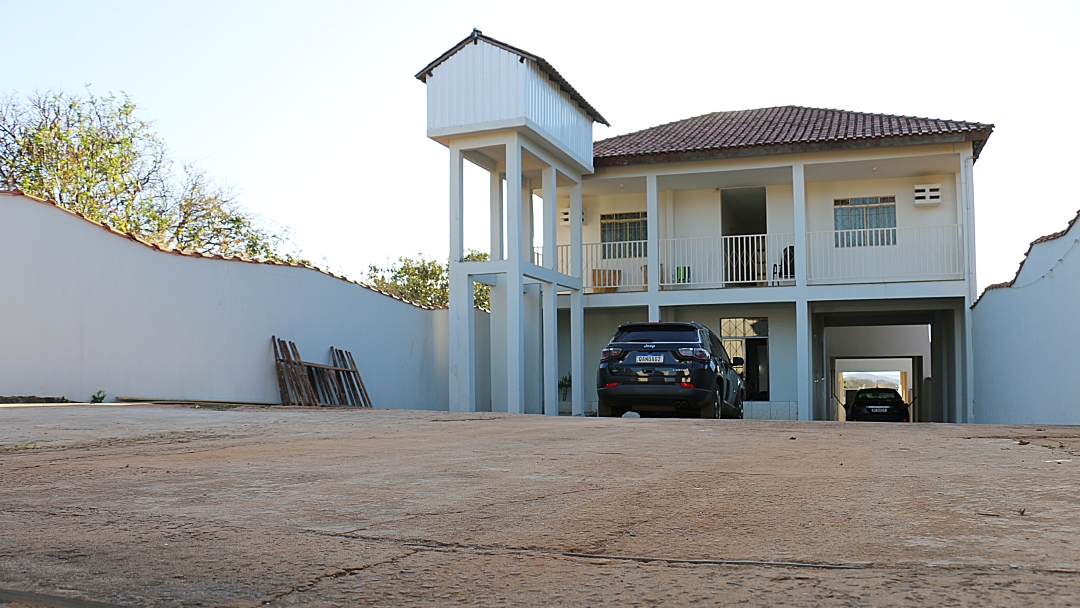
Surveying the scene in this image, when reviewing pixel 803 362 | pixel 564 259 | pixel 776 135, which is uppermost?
pixel 776 135

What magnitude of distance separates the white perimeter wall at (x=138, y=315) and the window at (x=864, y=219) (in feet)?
35.4

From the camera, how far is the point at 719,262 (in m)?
20.9

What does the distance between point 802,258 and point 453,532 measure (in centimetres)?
1711

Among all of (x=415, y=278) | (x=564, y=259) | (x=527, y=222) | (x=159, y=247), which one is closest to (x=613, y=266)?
(x=564, y=259)

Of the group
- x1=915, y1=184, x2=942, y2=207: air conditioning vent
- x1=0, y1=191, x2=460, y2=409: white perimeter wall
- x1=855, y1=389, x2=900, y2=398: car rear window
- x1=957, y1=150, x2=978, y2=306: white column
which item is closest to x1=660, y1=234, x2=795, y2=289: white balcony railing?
x1=915, y1=184, x2=942, y2=207: air conditioning vent

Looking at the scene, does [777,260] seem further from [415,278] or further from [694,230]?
[415,278]

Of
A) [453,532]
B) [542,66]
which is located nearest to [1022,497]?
[453,532]

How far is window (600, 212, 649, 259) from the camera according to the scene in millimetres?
22172

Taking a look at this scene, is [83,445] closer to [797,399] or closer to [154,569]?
[154,569]

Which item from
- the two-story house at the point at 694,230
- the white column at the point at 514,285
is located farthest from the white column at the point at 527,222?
the white column at the point at 514,285

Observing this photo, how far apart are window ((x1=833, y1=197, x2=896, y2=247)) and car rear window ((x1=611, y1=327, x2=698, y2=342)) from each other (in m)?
8.92

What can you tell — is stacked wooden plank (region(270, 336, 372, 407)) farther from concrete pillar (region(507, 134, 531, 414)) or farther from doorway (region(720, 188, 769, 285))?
doorway (region(720, 188, 769, 285))

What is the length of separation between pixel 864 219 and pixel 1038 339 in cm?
1023

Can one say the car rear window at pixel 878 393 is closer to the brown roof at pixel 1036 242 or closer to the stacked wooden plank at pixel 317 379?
the brown roof at pixel 1036 242
